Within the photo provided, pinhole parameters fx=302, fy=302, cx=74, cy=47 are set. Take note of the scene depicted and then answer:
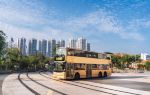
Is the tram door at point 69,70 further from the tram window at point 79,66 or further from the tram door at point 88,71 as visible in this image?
the tram door at point 88,71

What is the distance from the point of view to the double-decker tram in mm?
34750

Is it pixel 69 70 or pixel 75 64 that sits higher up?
pixel 75 64

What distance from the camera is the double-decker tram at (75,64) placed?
34.8m

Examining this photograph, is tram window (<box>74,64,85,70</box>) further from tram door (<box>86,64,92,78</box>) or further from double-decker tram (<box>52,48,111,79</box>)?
tram door (<box>86,64,92,78</box>)

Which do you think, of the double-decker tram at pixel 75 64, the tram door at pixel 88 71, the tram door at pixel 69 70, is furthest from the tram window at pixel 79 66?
the tram door at pixel 88 71

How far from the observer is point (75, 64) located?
1421 inches

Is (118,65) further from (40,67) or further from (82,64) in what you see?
(82,64)

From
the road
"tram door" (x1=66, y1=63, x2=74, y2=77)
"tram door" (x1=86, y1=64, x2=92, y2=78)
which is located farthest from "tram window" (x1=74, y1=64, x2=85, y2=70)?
the road

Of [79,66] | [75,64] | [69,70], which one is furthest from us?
[79,66]

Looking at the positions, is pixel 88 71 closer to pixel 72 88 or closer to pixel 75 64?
pixel 75 64

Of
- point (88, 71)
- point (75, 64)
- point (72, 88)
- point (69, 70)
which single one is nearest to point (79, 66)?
point (75, 64)

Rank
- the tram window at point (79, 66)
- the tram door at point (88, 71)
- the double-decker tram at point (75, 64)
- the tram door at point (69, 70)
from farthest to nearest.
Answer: the tram door at point (88, 71) → the tram window at point (79, 66) → the tram door at point (69, 70) → the double-decker tram at point (75, 64)

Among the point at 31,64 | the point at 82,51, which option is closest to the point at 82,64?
the point at 82,51

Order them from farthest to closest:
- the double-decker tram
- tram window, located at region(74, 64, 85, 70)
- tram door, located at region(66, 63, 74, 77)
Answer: tram window, located at region(74, 64, 85, 70) < tram door, located at region(66, 63, 74, 77) < the double-decker tram
